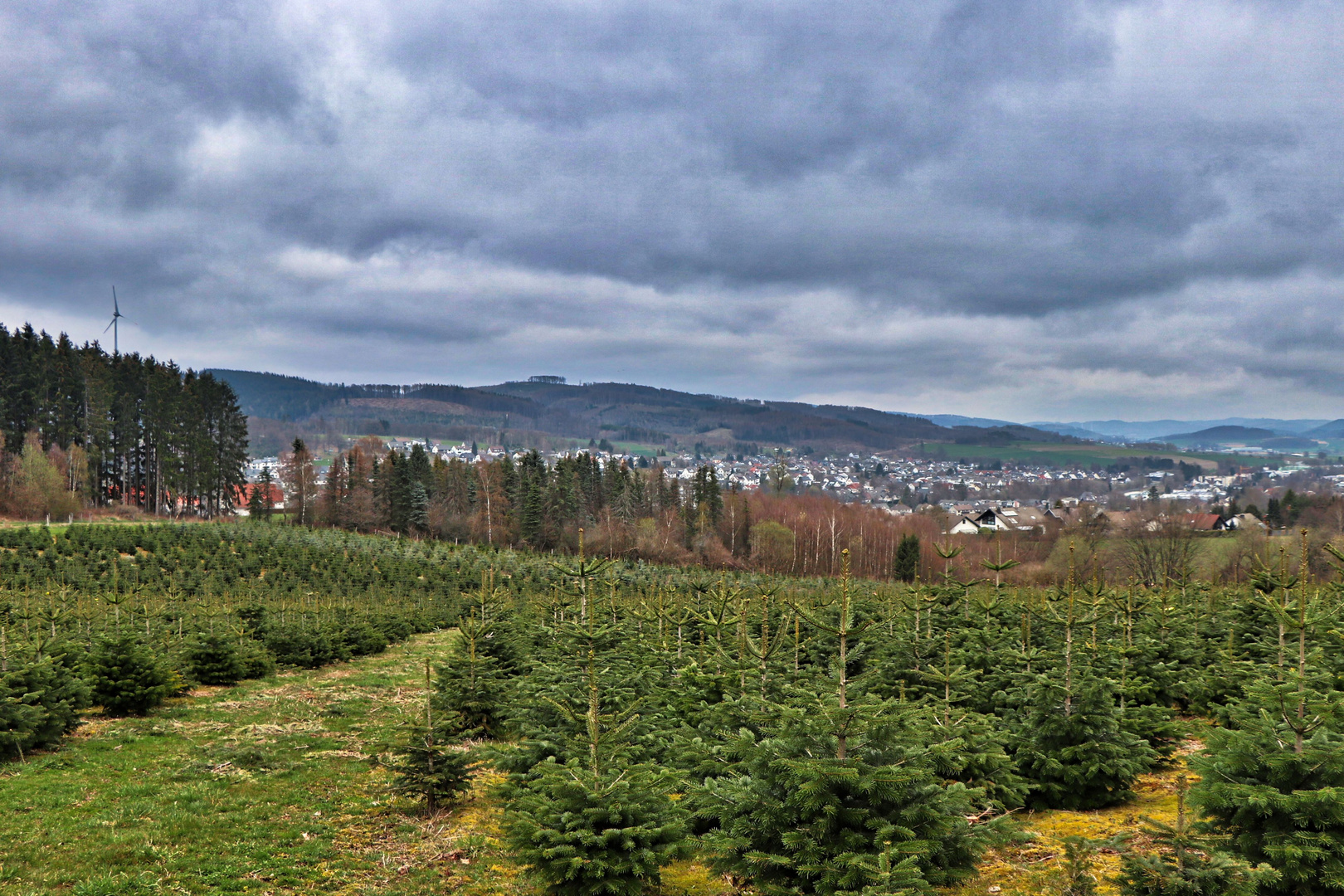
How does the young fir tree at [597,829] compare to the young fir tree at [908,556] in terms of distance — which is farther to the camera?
the young fir tree at [908,556]

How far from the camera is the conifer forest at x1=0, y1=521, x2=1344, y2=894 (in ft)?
18.1

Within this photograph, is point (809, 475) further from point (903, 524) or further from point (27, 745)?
point (27, 745)

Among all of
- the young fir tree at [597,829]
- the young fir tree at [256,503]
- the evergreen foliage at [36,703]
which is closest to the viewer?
the young fir tree at [597,829]

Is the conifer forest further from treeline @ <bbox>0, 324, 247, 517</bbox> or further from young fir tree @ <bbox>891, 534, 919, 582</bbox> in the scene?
treeline @ <bbox>0, 324, 247, 517</bbox>

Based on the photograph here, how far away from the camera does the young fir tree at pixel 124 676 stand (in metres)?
14.7

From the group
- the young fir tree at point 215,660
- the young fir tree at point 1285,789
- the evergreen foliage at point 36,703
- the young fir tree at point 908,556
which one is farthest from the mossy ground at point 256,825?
the young fir tree at point 908,556

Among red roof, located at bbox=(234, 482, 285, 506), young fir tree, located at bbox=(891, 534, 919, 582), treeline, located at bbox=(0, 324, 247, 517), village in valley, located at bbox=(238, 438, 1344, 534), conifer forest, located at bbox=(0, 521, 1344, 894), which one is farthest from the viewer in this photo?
red roof, located at bbox=(234, 482, 285, 506)

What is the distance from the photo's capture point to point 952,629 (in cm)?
1315

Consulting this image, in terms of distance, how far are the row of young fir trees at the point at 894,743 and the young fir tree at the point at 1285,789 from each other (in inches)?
0.7

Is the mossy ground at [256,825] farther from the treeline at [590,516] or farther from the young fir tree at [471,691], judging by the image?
the treeline at [590,516]

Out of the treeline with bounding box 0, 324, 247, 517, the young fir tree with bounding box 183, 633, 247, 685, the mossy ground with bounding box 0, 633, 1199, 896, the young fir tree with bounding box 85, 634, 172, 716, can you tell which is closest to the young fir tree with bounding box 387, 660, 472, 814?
the mossy ground with bounding box 0, 633, 1199, 896

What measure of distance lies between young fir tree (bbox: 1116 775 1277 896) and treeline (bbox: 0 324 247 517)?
79.2m

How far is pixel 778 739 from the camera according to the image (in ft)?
19.2

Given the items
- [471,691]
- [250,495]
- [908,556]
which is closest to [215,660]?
[471,691]
